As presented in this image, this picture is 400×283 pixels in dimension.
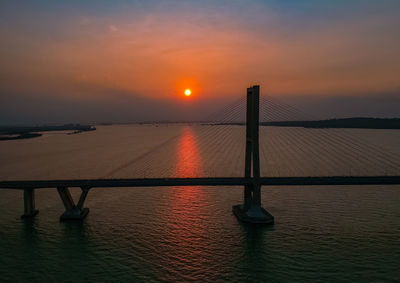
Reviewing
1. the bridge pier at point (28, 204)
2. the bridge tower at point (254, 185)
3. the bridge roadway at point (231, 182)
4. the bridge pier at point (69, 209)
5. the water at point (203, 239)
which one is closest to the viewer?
the water at point (203, 239)

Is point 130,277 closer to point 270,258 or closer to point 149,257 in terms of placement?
point 149,257

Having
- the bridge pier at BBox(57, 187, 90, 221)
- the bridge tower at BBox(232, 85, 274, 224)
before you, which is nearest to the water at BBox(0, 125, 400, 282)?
the bridge pier at BBox(57, 187, 90, 221)

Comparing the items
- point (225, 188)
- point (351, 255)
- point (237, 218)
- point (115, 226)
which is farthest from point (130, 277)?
point (225, 188)

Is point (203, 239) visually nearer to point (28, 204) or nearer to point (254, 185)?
point (254, 185)

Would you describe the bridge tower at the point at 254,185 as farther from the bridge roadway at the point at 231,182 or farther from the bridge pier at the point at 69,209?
the bridge pier at the point at 69,209

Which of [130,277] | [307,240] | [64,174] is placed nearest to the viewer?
[130,277]

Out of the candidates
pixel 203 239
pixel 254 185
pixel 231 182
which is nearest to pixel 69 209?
pixel 203 239

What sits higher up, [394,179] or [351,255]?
[394,179]

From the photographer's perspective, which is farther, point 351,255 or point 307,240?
point 307,240

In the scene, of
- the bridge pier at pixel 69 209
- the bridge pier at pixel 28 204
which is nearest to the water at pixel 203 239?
the bridge pier at pixel 69 209

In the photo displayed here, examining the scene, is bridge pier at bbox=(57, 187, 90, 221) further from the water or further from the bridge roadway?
the water

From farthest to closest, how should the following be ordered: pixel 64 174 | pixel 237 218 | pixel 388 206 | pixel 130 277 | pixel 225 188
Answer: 1. pixel 64 174
2. pixel 225 188
3. pixel 388 206
4. pixel 237 218
5. pixel 130 277
